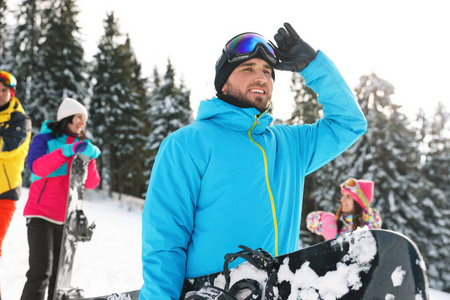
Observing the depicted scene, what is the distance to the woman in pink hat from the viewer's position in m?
5.07

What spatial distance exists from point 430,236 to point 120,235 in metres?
19.4

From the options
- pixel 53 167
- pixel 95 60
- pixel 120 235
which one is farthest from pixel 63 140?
pixel 95 60

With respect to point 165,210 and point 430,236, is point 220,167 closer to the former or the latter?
point 165,210

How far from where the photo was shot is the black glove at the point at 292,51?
6.63 ft

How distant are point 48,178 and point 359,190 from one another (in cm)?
430

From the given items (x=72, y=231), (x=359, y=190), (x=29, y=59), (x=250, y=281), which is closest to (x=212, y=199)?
(x=250, y=281)

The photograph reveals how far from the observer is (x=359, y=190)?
5.30 meters

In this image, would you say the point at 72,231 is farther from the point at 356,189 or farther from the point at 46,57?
the point at 46,57

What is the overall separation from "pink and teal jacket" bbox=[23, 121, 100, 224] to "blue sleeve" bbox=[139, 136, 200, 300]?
237 cm

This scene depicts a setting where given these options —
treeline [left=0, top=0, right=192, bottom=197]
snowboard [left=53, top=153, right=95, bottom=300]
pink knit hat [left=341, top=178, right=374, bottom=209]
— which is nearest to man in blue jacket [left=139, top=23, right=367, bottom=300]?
snowboard [left=53, top=153, right=95, bottom=300]

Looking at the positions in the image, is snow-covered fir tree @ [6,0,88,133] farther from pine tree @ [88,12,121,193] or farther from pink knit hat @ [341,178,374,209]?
pink knit hat @ [341,178,374,209]

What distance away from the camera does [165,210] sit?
158cm

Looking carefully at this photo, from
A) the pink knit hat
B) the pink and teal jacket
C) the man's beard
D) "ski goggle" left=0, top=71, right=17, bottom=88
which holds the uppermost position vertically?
"ski goggle" left=0, top=71, right=17, bottom=88

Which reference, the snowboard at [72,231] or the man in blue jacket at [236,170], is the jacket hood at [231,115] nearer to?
the man in blue jacket at [236,170]
